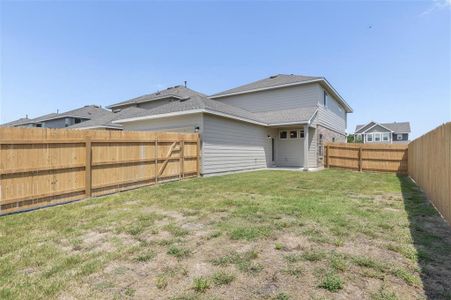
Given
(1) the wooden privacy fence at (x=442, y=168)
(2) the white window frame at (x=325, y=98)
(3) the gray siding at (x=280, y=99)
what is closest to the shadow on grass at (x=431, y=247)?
(1) the wooden privacy fence at (x=442, y=168)

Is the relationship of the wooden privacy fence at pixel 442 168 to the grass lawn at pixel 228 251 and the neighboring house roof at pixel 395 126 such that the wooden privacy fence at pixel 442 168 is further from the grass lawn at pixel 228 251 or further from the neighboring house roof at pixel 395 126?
the neighboring house roof at pixel 395 126

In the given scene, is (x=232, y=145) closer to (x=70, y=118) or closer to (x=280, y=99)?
(x=280, y=99)

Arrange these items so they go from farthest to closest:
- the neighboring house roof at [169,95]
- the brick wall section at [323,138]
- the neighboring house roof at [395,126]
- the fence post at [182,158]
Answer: the neighboring house roof at [395,126] < the neighboring house roof at [169,95] < the brick wall section at [323,138] < the fence post at [182,158]

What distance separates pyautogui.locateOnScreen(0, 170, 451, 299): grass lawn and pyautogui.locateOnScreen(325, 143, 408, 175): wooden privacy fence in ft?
30.3

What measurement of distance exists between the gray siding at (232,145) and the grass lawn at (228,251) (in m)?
5.79

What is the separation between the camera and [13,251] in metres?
3.36

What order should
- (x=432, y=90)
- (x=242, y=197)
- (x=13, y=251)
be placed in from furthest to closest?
1. (x=432, y=90)
2. (x=242, y=197)
3. (x=13, y=251)

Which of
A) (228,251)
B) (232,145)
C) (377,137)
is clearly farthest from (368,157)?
(377,137)

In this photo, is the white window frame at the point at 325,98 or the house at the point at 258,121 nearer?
the house at the point at 258,121

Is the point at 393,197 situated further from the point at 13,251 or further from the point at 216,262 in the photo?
the point at 13,251

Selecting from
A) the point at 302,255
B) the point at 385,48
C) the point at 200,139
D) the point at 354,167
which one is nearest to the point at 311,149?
the point at 354,167

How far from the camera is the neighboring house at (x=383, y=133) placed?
144 ft

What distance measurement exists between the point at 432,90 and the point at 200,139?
1917 centimetres

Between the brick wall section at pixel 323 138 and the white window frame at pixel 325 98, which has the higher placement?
the white window frame at pixel 325 98
